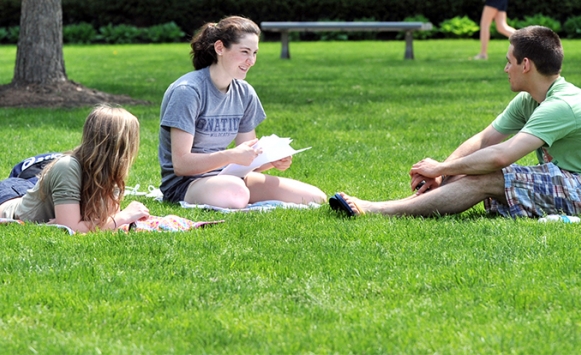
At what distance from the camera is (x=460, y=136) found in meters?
8.58

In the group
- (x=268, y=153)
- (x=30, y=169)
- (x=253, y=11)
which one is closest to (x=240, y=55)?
(x=268, y=153)

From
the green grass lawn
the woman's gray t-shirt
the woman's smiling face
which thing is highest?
the woman's smiling face

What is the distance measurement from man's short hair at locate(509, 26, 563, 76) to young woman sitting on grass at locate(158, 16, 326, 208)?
1.61m

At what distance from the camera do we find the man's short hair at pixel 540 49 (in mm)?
5219

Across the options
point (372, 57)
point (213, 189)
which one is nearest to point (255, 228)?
point (213, 189)

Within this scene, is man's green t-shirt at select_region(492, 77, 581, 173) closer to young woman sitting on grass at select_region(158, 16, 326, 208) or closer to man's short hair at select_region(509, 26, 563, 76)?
man's short hair at select_region(509, 26, 563, 76)

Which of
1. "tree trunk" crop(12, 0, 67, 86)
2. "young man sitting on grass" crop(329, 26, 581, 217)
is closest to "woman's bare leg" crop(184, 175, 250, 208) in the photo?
"young man sitting on grass" crop(329, 26, 581, 217)

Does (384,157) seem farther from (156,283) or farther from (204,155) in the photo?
(156,283)

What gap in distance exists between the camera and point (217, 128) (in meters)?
5.96

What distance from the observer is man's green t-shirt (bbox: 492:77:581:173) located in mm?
5078

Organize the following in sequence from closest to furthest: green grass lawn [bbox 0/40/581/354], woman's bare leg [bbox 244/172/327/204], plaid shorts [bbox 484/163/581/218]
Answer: green grass lawn [bbox 0/40/581/354] < plaid shorts [bbox 484/163/581/218] < woman's bare leg [bbox 244/172/327/204]

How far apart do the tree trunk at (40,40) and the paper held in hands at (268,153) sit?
5.78 m

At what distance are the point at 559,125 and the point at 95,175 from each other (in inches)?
102

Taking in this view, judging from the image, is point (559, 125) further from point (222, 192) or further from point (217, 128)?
point (217, 128)
